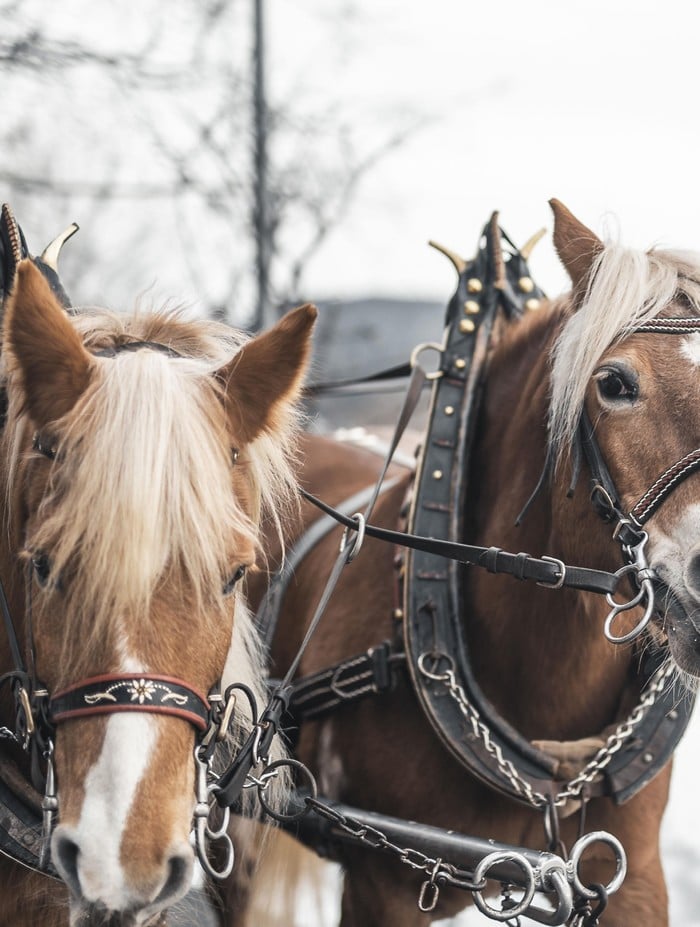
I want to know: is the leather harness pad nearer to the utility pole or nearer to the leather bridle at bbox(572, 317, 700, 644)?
the leather bridle at bbox(572, 317, 700, 644)

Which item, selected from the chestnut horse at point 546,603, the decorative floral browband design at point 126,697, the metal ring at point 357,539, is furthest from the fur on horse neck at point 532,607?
the decorative floral browband design at point 126,697

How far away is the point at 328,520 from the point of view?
10.5 ft

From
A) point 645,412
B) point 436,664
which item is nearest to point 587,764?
point 436,664

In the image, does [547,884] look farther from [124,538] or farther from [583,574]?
[124,538]

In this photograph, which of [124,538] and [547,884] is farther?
[547,884]

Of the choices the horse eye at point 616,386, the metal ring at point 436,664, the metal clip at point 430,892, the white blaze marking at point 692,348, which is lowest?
the metal clip at point 430,892

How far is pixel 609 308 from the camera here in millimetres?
2154

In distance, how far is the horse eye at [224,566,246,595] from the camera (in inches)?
68.5

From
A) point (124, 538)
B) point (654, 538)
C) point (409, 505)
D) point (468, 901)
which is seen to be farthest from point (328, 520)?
point (124, 538)

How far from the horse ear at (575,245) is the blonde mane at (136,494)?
941mm

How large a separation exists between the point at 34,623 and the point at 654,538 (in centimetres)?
114

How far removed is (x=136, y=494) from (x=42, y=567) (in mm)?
207

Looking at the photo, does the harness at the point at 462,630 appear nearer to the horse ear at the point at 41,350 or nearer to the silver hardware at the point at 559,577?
the silver hardware at the point at 559,577

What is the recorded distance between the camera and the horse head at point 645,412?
196 cm
